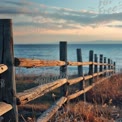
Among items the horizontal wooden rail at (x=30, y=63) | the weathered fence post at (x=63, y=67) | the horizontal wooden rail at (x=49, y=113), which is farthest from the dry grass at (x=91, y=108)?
the horizontal wooden rail at (x=30, y=63)

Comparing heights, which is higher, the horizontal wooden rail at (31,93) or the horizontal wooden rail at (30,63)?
the horizontal wooden rail at (30,63)

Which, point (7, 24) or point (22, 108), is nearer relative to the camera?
point (7, 24)

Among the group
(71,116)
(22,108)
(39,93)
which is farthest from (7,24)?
(22,108)

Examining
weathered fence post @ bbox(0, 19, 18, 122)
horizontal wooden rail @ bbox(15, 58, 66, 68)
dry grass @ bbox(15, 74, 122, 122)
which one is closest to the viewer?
weathered fence post @ bbox(0, 19, 18, 122)

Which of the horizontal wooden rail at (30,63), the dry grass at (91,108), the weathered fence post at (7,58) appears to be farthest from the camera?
the dry grass at (91,108)

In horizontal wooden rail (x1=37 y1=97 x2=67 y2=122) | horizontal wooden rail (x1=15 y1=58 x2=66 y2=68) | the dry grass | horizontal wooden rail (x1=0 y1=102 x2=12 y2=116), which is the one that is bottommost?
the dry grass

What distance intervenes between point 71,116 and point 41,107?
1.95 metres

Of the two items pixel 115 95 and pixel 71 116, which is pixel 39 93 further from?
pixel 115 95

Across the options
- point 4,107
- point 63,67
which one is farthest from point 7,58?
point 63,67

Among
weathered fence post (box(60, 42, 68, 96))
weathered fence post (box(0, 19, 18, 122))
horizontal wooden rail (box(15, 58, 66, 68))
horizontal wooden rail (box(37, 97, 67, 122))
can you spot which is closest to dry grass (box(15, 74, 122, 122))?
horizontal wooden rail (box(37, 97, 67, 122))

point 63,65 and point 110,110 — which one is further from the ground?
point 63,65

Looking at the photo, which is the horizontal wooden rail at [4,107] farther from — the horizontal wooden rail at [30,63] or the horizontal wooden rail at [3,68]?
the horizontal wooden rail at [30,63]

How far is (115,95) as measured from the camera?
403 inches

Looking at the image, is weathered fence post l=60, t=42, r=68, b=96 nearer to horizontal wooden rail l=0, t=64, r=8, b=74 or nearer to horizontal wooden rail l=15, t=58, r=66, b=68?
horizontal wooden rail l=15, t=58, r=66, b=68
